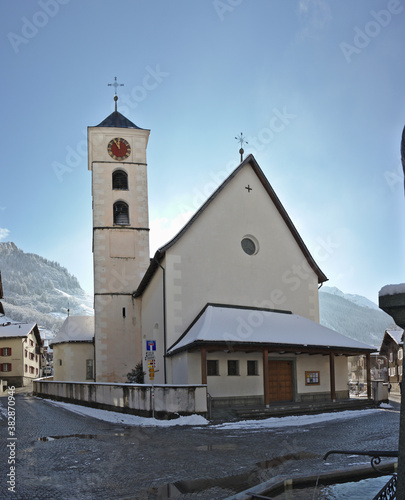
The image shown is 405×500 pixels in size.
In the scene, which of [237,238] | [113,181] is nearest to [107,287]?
[113,181]

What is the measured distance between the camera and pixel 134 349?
3369 centimetres

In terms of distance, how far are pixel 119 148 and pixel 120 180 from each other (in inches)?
87.3

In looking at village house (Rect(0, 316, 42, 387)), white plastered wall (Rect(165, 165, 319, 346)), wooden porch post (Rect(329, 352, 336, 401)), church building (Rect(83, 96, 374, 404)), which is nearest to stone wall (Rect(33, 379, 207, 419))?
church building (Rect(83, 96, 374, 404))

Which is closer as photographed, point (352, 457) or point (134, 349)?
point (352, 457)

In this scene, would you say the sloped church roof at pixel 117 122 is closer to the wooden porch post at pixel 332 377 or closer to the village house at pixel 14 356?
the wooden porch post at pixel 332 377

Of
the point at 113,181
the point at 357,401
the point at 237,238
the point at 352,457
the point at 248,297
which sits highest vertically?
the point at 113,181

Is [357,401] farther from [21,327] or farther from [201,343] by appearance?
[21,327]

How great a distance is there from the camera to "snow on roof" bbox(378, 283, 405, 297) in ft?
15.6

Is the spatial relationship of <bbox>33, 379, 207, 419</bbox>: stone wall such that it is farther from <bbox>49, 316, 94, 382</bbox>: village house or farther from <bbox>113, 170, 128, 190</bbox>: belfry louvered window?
<bbox>49, 316, 94, 382</bbox>: village house

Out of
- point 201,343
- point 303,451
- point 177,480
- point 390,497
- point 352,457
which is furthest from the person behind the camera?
point 201,343

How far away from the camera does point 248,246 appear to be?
2627cm

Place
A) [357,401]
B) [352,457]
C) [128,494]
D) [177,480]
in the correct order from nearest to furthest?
[128,494], [177,480], [352,457], [357,401]

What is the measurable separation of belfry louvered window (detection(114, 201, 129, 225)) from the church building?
5.95 meters

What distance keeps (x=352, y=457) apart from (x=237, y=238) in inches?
630
